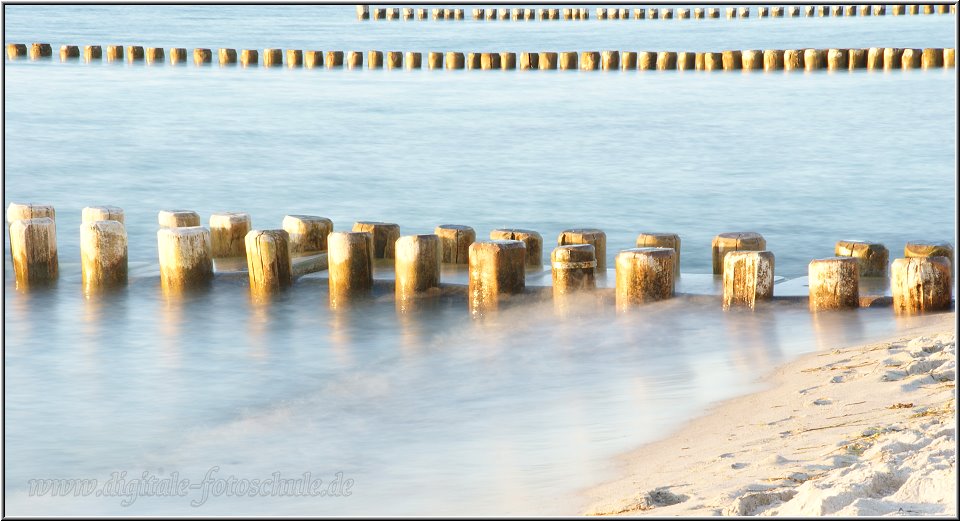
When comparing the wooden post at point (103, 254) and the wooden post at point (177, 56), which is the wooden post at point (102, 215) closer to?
the wooden post at point (103, 254)

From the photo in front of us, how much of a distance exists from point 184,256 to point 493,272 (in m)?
2.21

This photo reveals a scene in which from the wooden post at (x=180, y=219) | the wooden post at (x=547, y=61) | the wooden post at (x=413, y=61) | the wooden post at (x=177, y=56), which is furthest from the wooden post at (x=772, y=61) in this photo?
the wooden post at (x=180, y=219)

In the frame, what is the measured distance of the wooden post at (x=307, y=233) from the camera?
9523 mm

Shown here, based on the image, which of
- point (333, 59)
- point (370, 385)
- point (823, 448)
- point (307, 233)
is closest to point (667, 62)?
point (333, 59)

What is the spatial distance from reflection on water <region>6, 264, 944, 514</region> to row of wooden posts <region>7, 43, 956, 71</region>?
26099 millimetres

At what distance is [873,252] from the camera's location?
28.2ft

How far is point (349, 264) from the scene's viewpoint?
8.52 metres

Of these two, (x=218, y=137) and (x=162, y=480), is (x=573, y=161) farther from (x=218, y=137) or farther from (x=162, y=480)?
(x=162, y=480)

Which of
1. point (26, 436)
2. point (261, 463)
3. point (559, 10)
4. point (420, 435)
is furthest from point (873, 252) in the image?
point (559, 10)

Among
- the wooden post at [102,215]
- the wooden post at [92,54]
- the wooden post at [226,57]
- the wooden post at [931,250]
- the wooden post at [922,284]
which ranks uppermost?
the wooden post at [92,54]

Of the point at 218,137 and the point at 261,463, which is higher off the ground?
the point at 218,137

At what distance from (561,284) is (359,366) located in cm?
149

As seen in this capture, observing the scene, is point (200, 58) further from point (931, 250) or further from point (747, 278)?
point (931, 250)

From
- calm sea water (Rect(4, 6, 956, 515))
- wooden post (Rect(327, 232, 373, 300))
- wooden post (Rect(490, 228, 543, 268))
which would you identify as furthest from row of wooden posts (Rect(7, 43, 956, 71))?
wooden post (Rect(327, 232, 373, 300))
